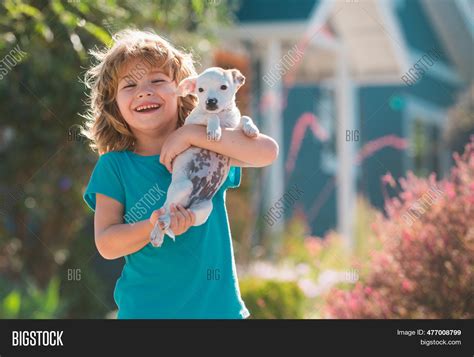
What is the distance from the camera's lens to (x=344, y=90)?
11195 mm

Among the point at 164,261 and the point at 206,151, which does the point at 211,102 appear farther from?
the point at 164,261

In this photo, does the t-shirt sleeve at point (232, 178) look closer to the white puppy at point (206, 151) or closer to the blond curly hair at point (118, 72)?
the white puppy at point (206, 151)

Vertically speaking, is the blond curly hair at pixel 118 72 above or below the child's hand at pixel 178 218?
above

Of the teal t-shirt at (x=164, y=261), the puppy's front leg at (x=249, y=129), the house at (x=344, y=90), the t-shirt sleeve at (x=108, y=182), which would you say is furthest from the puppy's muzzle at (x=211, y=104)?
the house at (x=344, y=90)

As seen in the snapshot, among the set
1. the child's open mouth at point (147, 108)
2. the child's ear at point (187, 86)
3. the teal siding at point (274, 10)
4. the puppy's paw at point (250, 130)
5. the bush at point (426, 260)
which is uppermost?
the teal siding at point (274, 10)

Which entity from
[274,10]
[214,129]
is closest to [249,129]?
[214,129]

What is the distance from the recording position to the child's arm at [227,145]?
9.21ft

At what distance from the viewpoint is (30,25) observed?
573 centimetres

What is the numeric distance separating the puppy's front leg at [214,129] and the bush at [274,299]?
3762mm

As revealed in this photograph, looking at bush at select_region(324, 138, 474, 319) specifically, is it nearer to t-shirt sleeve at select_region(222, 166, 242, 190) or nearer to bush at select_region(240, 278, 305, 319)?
bush at select_region(240, 278, 305, 319)

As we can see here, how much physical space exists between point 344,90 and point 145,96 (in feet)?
28.0

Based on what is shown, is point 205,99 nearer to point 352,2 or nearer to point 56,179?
point 56,179

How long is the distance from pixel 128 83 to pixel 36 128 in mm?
5316
